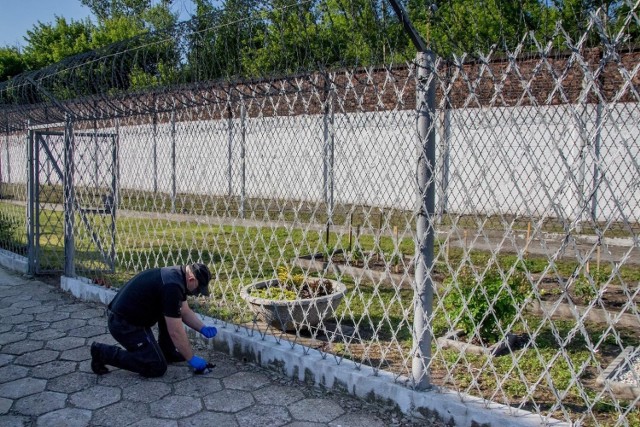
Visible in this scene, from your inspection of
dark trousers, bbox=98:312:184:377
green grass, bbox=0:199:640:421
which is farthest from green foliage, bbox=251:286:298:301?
dark trousers, bbox=98:312:184:377

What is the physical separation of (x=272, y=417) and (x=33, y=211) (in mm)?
4799

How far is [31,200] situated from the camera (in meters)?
6.63

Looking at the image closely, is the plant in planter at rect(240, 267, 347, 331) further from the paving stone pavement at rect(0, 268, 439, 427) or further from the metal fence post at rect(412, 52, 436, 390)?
the metal fence post at rect(412, 52, 436, 390)

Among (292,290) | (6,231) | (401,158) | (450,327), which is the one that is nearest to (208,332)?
(292,290)

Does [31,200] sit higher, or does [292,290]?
→ [31,200]

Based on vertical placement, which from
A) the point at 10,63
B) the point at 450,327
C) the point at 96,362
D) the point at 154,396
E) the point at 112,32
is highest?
the point at 112,32

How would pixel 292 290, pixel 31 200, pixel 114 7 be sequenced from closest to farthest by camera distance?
pixel 292 290, pixel 31 200, pixel 114 7

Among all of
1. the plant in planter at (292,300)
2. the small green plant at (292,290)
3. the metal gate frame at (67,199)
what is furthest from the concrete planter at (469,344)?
the metal gate frame at (67,199)

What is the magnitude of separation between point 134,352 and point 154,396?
40 centimetres

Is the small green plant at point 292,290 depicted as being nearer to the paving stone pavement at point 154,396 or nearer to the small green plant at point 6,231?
the paving stone pavement at point 154,396

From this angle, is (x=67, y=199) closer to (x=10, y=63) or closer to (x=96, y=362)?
(x=96, y=362)

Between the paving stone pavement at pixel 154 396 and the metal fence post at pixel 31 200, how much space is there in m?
2.41

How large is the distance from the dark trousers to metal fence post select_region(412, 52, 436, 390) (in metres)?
1.76

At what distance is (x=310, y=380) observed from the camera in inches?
141
